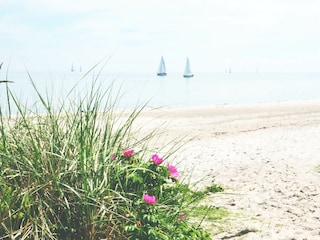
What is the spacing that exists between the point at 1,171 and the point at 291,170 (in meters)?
5.32

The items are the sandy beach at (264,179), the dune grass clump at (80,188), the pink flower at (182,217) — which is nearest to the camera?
the dune grass clump at (80,188)

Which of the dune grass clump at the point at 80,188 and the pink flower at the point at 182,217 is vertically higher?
the dune grass clump at the point at 80,188

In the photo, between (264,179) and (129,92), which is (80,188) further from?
(129,92)

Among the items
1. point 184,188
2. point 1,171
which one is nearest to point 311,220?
point 184,188

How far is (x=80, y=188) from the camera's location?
3602 mm

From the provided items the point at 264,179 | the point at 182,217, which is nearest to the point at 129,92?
the point at 264,179

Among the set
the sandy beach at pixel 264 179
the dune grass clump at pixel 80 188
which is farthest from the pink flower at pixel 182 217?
the sandy beach at pixel 264 179

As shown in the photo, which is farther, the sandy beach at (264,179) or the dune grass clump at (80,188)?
the sandy beach at (264,179)

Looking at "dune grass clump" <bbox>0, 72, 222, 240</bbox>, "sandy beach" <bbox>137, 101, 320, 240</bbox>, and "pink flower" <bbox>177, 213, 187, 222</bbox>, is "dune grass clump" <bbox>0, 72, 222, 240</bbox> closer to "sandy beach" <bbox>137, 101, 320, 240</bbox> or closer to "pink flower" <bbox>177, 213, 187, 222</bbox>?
"pink flower" <bbox>177, 213, 187, 222</bbox>

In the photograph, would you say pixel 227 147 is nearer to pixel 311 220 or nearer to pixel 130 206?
pixel 311 220

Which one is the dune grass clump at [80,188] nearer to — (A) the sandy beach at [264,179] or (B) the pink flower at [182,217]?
(B) the pink flower at [182,217]

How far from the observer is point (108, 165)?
11.8 ft

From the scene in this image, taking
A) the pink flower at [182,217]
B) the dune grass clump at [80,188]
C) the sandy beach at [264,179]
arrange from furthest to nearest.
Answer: the sandy beach at [264,179] < the pink flower at [182,217] < the dune grass clump at [80,188]

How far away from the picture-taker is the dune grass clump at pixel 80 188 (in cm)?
346
